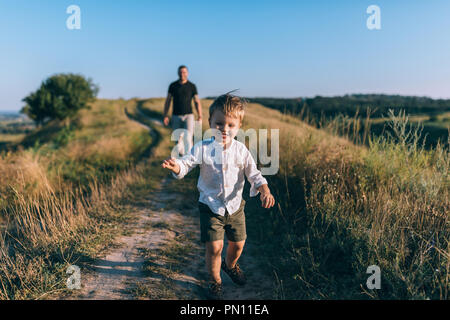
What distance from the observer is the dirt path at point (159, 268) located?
279 cm

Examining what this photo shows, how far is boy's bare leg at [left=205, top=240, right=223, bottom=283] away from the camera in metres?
2.80

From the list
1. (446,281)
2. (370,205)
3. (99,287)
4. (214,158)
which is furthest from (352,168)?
(99,287)

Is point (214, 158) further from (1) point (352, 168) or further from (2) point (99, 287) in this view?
(1) point (352, 168)

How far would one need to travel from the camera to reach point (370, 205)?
3.69 metres

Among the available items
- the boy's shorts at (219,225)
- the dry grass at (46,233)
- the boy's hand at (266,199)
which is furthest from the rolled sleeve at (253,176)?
the dry grass at (46,233)

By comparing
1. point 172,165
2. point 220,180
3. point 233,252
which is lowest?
point 233,252

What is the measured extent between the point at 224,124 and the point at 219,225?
100 cm

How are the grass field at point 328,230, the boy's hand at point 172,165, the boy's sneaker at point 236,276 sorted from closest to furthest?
the boy's hand at point 172,165
the grass field at point 328,230
the boy's sneaker at point 236,276

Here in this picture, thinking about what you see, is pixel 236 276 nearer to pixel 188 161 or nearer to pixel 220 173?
pixel 220 173

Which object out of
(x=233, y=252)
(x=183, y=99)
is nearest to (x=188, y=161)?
(x=233, y=252)

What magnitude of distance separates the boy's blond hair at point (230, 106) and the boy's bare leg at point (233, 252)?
52.6 inches

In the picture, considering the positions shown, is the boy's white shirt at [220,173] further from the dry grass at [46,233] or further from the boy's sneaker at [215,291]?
the dry grass at [46,233]

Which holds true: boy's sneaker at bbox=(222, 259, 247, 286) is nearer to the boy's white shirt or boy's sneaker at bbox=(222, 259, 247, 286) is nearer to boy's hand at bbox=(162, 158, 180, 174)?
the boy's white shirt

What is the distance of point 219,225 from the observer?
2812 mm
